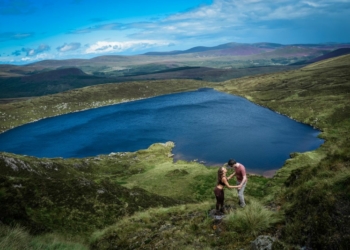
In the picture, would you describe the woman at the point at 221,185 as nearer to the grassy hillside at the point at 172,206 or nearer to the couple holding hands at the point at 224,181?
the couple holding hands at the point at 224,181

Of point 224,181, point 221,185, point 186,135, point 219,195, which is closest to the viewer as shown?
point 224,181

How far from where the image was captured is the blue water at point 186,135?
89.2 m

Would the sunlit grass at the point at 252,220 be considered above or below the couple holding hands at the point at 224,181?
below

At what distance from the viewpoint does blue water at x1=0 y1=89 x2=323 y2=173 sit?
89188 mm

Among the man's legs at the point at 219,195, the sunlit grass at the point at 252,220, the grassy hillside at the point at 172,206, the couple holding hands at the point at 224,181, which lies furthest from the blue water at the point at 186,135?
the sunlit grass at the point at 252,220

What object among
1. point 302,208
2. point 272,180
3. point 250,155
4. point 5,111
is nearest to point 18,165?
point 302,208

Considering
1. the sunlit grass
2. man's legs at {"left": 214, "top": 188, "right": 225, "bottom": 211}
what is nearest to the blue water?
man's legs at {"left": 214, "top": 188, "right": 225, "bottom": 211}

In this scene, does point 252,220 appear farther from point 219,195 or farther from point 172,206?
point 172,206

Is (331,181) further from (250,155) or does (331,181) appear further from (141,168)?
(250,155)

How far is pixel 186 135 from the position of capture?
379 feet

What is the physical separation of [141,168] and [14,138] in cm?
10558

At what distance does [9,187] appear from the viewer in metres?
30.4

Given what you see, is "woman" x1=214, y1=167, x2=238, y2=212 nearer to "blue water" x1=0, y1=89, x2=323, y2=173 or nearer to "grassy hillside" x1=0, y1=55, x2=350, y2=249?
"grassy hillside" x1=0, y1=55, x2=350, y2=249

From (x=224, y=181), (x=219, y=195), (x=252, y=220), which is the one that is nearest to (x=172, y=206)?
(x=219, y=195)
